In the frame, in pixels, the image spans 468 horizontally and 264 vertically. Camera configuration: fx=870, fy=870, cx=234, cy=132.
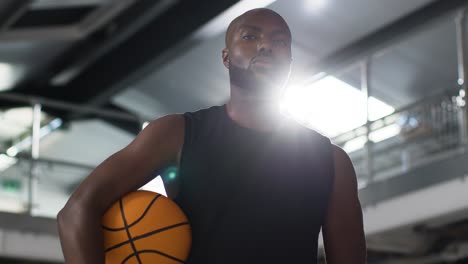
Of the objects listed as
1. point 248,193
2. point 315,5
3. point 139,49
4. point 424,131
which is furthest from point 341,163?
point 139,49

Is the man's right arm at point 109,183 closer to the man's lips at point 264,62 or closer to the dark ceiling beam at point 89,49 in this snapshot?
the man's lips at point 264,62

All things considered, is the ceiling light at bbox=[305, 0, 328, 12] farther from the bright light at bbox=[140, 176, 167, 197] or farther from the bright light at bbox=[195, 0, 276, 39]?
the bright light at bbox=[140, 176, 167, 197]

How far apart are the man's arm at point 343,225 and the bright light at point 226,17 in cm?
692

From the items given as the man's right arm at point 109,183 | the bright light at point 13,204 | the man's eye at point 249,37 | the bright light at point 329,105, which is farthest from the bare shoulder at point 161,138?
the bright light at point 13,204

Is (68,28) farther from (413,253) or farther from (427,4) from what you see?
(413,253)

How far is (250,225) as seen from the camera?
1.73m

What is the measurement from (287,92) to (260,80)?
687 centimetres

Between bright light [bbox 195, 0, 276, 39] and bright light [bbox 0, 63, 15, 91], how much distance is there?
3509mm

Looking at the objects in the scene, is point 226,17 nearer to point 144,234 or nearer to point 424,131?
point 424,131

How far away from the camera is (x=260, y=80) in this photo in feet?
5.91

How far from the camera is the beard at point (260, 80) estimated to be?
1795 mm

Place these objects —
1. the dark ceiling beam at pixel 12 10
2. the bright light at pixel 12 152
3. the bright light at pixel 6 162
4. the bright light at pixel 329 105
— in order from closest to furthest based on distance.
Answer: the bright light at pixel 12 152, the bright light at pixel 6 162, the bright light at pixel 329 105, the dark ceiling beam at pixel 12 10

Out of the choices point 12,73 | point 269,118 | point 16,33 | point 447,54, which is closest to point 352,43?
point 447,54

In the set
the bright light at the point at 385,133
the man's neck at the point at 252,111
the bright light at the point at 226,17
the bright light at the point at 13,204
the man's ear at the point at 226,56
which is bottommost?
the man's neck at the point at 252,111
